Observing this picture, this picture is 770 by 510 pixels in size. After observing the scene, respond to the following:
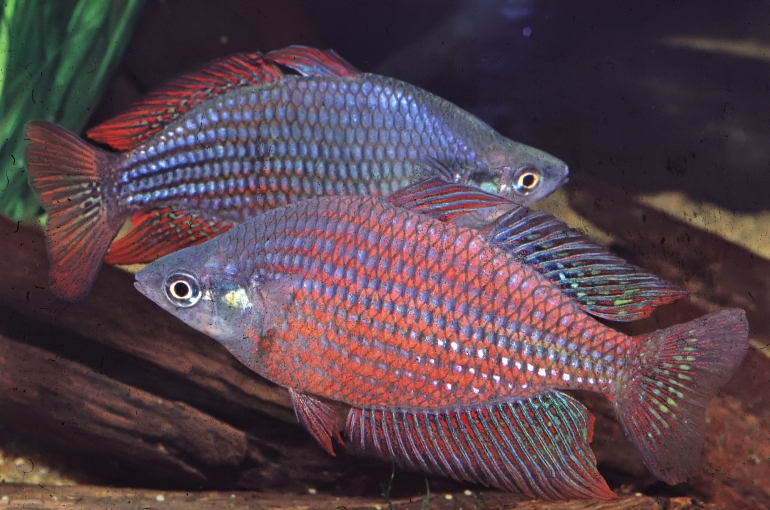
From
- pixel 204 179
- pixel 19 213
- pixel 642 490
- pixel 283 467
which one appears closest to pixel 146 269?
pixel 204 179

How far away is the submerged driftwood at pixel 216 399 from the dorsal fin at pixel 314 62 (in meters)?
0.75

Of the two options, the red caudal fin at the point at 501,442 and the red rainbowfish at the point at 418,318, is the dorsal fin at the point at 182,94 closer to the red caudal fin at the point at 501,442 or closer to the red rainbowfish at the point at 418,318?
the red rainbowfish at the point at 418,318

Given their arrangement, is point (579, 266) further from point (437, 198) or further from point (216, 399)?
point (216, 399)

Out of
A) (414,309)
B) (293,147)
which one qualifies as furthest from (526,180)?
(293,147)

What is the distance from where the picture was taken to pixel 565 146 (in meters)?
1.62

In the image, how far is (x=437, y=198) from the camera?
1360 mm

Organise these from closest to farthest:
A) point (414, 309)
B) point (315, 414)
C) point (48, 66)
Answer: point (414, 309)
point (315, 414)
point (48, 66)

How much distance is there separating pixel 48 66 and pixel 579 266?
1636 mm

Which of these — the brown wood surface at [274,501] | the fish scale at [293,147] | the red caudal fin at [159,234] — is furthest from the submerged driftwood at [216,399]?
the fish scale at [293,147]

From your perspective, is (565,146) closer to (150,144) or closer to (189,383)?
(150,144)

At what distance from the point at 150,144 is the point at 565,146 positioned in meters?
1.15

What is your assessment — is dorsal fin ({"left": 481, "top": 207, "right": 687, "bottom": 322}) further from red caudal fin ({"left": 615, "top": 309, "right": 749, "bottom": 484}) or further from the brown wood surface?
the brown wood surface

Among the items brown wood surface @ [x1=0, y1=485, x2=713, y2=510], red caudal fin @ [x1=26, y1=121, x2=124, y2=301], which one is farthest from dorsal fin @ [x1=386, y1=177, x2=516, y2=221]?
brown wood surface @ [x1=0, y1=485, x2=713, y2=510]

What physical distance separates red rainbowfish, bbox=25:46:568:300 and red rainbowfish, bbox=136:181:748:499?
163 mm
